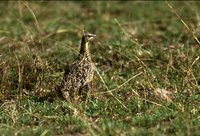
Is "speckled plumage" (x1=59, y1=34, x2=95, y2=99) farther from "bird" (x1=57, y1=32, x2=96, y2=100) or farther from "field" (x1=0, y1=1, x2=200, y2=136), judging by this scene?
"field" (x1=0, y1=1, x2=200, y2=136)

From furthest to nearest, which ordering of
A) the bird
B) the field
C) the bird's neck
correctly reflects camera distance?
the bird's neck → the bird → the field

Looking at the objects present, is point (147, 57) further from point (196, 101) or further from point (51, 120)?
point (51, 120)

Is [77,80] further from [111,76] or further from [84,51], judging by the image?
[111,76]

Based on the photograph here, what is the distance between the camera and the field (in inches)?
268

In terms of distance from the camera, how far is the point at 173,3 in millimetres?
12438

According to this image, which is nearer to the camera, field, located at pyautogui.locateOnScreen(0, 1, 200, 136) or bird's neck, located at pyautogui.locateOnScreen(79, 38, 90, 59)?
field, located at pyautogui.locateOnScreen(0, 1, 200, 136)

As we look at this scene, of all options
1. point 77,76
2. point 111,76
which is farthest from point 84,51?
point 111,76

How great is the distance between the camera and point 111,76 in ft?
28.6

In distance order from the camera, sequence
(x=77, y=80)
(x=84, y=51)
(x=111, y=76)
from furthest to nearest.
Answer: (x=111, y=76), (x=84, y=51), (x=77, y=80)

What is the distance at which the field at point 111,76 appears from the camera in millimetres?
6816

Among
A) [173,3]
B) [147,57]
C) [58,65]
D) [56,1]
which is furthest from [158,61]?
[56,1]

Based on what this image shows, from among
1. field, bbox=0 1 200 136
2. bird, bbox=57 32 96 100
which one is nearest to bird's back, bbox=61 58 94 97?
bird, bbox=57 32 96 100

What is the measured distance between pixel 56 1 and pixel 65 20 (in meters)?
1.59

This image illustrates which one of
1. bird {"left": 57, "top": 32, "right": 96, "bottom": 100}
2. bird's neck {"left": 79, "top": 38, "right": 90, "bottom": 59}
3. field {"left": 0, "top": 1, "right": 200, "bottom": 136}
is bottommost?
field {"left": 0, "top": 1, "right": 200, "bottom": 136}
